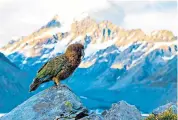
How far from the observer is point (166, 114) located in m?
27.3

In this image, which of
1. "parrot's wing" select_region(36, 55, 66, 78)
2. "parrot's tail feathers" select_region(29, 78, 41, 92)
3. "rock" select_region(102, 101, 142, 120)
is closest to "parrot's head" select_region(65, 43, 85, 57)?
"parrot's wing" select_region(36, 55, 66, 78)

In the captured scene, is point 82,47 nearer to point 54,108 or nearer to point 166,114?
point 54,108

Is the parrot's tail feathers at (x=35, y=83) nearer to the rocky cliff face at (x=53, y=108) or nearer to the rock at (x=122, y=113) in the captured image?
the rocky cliff face at (x=53, y=108)

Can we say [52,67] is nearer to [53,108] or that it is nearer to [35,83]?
[35,83]

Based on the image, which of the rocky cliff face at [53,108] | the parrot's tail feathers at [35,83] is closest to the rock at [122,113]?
the rocky cliff face at [53,108]

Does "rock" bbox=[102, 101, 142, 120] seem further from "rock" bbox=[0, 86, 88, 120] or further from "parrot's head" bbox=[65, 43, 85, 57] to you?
"parrot's head" bbox=[65, 43, 85, 57]

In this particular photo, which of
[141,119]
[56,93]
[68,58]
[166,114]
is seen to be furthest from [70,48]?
[166,114]

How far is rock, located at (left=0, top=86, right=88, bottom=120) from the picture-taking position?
17.5 meters

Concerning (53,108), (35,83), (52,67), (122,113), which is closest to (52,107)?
(53,108)

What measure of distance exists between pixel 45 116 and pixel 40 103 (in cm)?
71

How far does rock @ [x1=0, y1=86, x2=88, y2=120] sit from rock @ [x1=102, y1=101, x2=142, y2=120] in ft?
19.3

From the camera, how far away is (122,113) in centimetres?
2427

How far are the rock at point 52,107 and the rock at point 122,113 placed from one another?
589cm

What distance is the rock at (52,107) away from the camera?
17.5 meters
